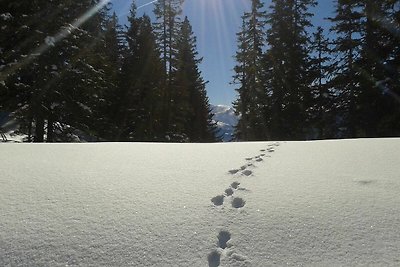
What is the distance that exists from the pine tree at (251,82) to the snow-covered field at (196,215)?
15.8 m

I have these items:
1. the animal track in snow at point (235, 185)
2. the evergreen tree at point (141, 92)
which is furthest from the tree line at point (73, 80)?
the animal track in snow at point (235, 185)

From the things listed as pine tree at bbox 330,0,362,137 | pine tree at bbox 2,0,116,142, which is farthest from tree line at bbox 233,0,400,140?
pine tree at bbox 2,0,116,142

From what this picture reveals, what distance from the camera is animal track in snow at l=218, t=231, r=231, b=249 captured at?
6.03 feet

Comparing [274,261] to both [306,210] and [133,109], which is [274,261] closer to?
[306,210]

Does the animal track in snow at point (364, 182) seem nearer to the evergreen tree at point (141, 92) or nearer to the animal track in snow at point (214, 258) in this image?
the animal track in snow at point (214, 258)

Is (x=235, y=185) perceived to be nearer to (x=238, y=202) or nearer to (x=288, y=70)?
(x=238, y=202)

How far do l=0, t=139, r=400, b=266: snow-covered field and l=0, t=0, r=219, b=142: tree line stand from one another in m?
8.36

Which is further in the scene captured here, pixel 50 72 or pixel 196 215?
pixel 50 72

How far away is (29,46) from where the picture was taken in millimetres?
10445

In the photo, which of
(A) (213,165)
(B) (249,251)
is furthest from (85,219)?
(A) (213,165)

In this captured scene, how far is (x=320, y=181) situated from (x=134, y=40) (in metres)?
19.3

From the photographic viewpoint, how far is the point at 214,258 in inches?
67.7

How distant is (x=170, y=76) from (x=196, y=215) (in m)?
20.1

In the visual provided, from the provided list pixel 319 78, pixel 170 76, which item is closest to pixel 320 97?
pixel 319 78
